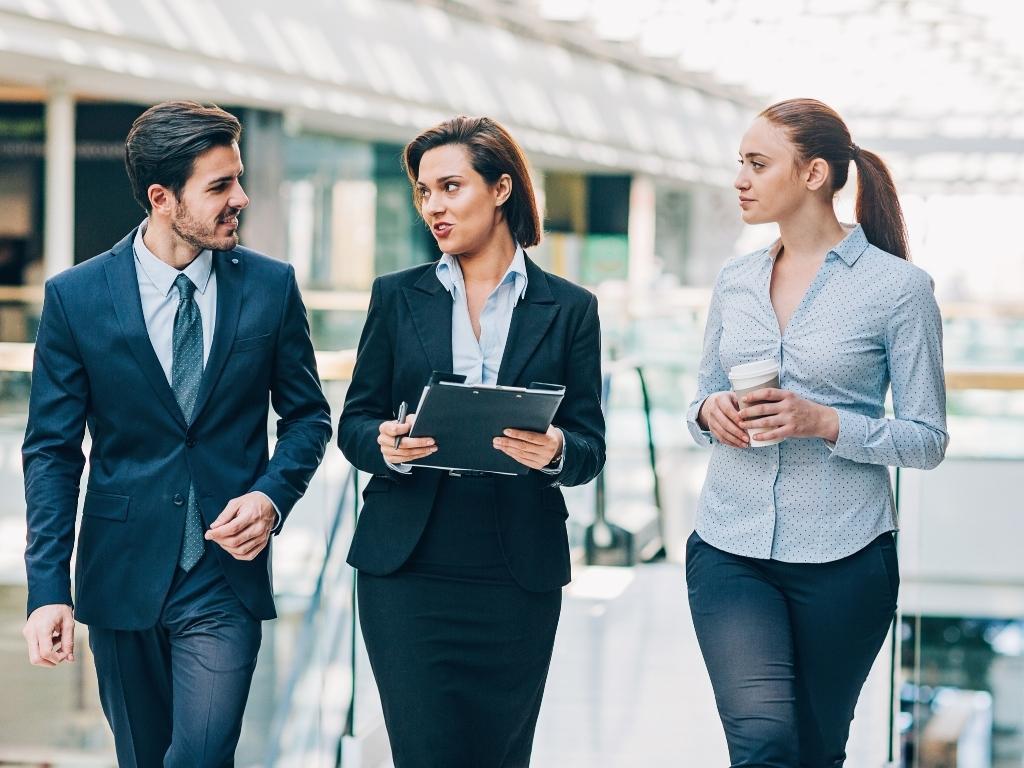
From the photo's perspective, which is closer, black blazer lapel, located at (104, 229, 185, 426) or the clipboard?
the clipboard

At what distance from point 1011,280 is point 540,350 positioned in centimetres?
3883

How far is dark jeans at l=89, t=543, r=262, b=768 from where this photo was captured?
2.49 metres

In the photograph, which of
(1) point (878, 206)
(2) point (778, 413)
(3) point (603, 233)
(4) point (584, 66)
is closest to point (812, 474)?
(2) point (778, 413)

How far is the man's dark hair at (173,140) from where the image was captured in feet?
8.30

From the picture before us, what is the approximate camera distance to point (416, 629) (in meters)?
2.60

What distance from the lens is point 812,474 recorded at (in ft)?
8.72

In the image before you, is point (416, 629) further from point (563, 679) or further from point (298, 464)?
point (563, 679)

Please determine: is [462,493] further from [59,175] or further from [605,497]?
[59,175]

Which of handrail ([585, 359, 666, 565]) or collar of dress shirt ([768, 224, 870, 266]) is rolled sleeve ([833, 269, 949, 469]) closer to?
collar of dress shirt ([768, 224, 870, 266])

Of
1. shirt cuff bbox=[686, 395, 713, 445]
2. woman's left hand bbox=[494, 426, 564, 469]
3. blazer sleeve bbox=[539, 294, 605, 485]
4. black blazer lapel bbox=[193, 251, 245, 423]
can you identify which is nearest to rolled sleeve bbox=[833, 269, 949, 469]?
shirt cuff bbox=[686, 395, 713, 445]

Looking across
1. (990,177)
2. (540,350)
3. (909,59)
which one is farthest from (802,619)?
(990,177)

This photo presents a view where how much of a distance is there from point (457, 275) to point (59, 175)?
13.2m

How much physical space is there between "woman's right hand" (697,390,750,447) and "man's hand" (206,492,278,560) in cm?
83

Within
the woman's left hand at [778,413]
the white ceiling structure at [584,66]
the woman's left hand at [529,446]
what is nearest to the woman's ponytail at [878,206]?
the woman's left hand at [778,413]
